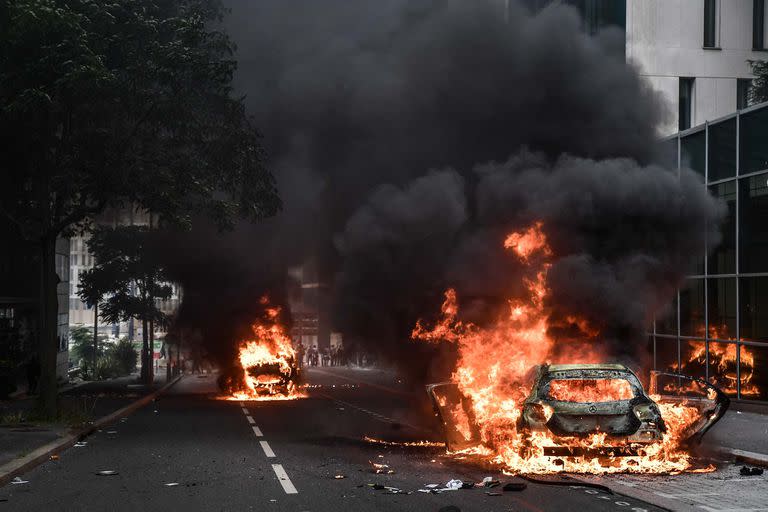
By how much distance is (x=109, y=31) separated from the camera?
19.3 meters

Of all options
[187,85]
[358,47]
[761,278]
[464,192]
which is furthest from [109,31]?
[761,278]

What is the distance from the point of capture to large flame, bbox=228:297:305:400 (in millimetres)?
32844

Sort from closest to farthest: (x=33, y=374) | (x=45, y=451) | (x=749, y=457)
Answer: (x=749, y=457), (x=45, y=451), (x=33, y=374)

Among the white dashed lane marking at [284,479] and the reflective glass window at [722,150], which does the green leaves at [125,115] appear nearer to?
the white dashed lane marking at [284,479]

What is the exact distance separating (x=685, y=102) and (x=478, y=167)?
72.0 ft

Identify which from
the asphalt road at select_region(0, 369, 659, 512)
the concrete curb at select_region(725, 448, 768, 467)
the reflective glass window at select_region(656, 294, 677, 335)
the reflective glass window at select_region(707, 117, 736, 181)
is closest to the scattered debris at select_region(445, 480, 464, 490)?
the asphalt road at select_region(0, 369, 659, 512)

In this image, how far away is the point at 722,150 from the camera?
26.4 meters

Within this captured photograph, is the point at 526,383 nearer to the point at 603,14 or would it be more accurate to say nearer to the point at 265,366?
the point at 265,366

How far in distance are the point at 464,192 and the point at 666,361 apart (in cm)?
1397

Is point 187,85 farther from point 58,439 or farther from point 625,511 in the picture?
point 625,511

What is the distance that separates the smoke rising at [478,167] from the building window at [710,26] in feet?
52.0

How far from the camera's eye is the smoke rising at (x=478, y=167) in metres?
16.2

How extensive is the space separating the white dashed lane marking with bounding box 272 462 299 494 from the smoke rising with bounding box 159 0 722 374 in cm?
541

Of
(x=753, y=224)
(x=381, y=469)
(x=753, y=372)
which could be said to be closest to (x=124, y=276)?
(x=753, y=224)
